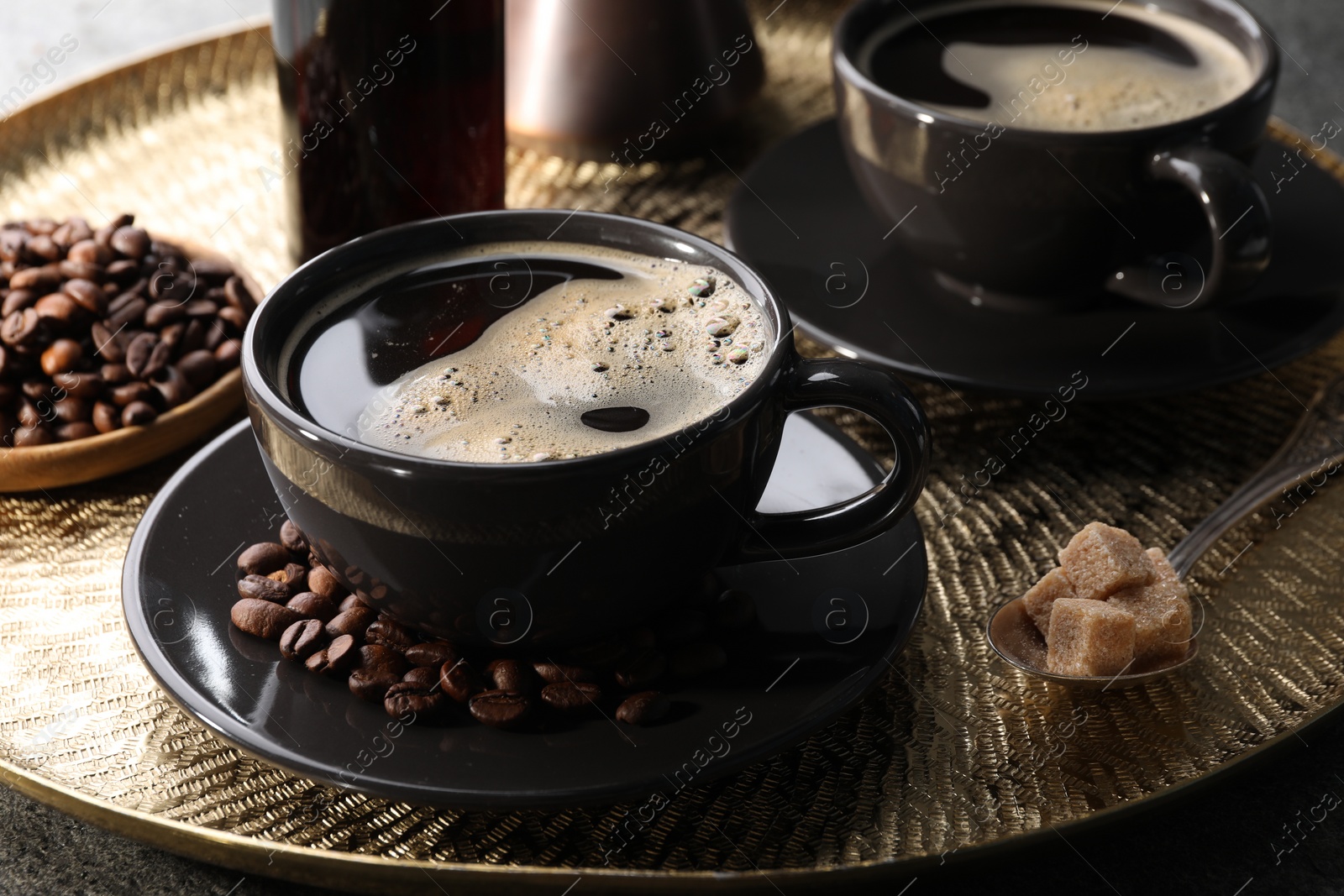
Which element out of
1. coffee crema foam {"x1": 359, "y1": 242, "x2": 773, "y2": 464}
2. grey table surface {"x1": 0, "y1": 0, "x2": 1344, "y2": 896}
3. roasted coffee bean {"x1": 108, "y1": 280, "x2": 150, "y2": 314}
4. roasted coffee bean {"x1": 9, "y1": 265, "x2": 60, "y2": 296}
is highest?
coffee crema foam {"x1": 359, "y1": 242, "x2": 773, "y2": 464}

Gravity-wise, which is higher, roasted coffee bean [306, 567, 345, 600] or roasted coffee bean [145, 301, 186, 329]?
roasted coffee bean [145, 301, 186, 329]

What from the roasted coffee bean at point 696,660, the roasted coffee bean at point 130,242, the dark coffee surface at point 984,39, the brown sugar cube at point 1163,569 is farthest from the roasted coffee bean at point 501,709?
the dark coffee surface at point 984,39

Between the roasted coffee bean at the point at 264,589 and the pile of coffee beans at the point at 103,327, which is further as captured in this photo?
the pile of coffee beans at the point at 103,327

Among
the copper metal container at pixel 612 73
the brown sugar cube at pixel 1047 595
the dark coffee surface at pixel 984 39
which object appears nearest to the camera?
the brown sugar cube at pixel 1047 595

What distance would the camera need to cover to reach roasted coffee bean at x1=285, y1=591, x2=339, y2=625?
3.03ft

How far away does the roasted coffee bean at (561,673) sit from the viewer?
88cm

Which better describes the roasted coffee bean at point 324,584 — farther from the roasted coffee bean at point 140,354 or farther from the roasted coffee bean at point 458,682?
the roasted coffee bean at point 140,354

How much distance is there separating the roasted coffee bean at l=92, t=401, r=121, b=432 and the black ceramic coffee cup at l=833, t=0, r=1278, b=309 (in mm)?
769

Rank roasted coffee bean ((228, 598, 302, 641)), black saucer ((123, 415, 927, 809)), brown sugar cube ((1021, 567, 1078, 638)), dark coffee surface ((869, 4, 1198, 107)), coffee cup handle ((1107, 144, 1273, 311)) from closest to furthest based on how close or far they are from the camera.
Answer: black saucer ((123, 415, 927, 809)) → roasted coffee bean ((228, 598, 302, 641)) → brown sugar cube ((1021, 567, 1078, 638)) → coffee cup handle ((1107, 144, 1273, 311)) → dark coffee surface ((869, 4, 1198, 107))

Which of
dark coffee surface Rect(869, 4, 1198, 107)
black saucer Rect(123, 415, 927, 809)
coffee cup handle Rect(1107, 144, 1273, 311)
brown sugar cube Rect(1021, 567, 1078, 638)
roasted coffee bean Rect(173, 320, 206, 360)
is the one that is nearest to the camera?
black saucer Rect(123, 415, 927, 809)

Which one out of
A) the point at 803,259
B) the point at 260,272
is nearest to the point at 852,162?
the point at 803,259

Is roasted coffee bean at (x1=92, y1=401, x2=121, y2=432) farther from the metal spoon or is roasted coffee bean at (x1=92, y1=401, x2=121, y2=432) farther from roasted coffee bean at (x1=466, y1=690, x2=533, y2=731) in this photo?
the metal spoon

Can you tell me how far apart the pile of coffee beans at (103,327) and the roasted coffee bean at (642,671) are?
58 cm

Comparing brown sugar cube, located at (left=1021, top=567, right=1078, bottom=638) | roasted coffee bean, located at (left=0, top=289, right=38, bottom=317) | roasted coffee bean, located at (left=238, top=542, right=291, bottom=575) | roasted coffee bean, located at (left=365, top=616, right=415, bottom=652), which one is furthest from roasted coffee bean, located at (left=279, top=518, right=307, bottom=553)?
brown sugar cube, located at (left=1021, top=567, right=1078, bottom=638)
